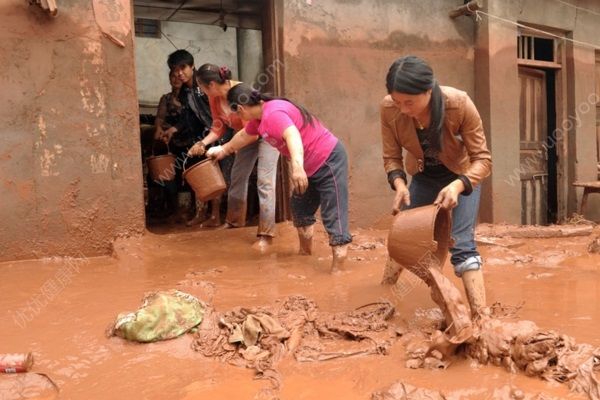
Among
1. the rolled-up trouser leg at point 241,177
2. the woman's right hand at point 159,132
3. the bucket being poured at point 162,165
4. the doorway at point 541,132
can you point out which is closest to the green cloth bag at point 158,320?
the rolled-up trouser leg at point 241,177

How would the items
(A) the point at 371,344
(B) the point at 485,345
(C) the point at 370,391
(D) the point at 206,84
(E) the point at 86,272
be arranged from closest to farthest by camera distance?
(C) the point at 370,391, (B) the point at 485,345, (A) the point at 371,344, (E) the point at 86,272, (D) the point at 206,84

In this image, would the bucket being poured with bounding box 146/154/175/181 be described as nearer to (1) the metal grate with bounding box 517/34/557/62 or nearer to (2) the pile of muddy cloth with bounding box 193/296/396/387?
(2) the pile of muddy cloth with bounding box 193/296/396/387

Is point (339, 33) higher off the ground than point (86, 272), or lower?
higher

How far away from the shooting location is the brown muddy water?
217 centimetres

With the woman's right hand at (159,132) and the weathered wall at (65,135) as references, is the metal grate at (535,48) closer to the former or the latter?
the woman's right hand at (159,132)

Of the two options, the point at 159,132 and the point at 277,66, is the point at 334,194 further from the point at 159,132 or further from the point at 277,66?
the point at 159,132

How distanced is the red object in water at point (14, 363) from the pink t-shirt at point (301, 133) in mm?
1960

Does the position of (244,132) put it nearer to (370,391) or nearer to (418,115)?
(418,115)

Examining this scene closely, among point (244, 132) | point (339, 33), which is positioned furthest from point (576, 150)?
point (244, 132)

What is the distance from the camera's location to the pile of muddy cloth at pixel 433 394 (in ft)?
6.50

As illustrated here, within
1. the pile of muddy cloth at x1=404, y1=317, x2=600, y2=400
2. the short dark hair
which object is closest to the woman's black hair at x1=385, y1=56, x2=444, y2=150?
the pile of muddy cloth at x1=404, y1=317, x2=600, y2=400

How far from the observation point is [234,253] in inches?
174

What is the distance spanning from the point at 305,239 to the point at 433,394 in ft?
7.64

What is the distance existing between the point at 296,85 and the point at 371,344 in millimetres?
3384
